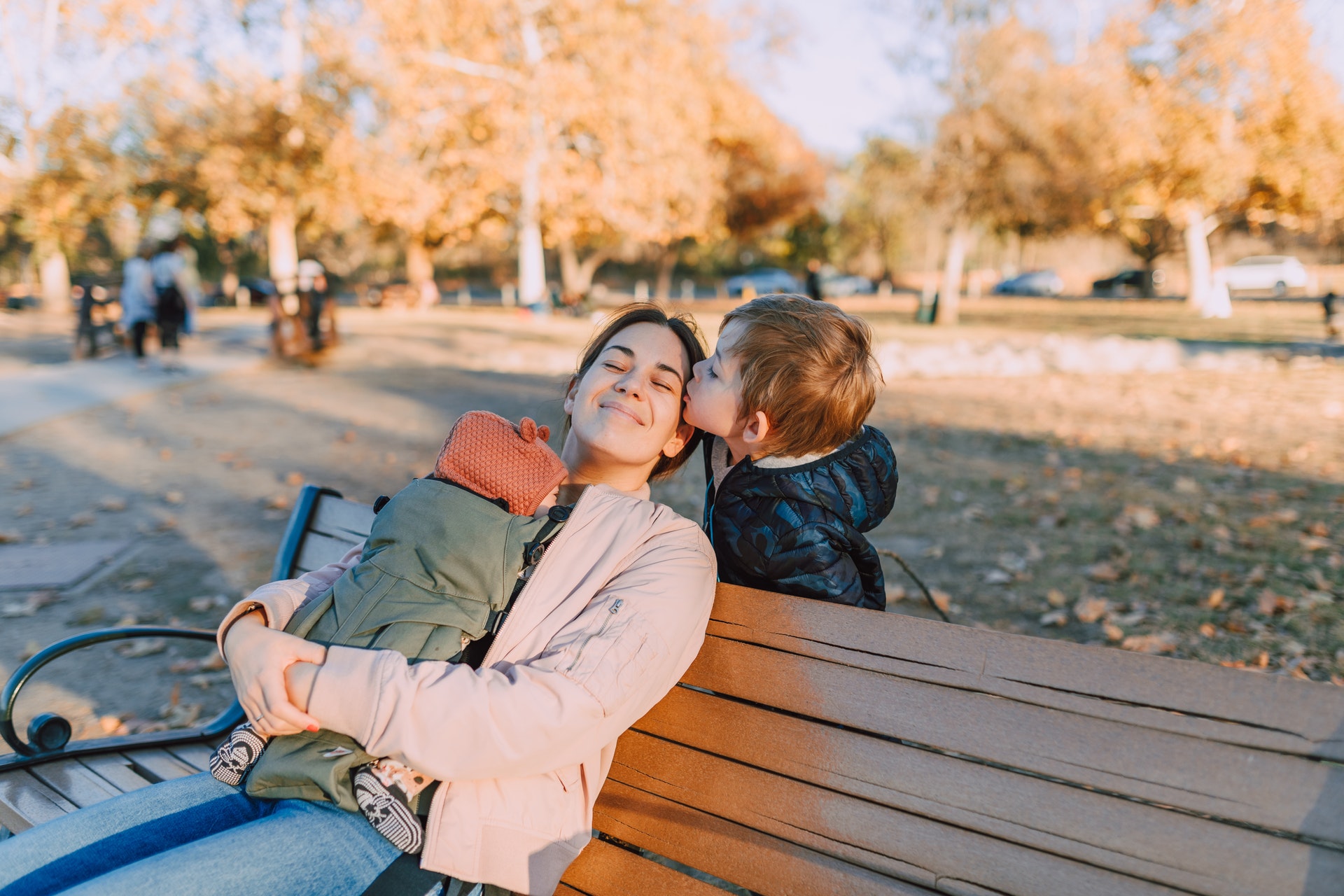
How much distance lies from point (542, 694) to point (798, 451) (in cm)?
82

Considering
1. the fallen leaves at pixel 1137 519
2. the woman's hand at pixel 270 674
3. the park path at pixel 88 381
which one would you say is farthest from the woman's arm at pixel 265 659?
the park path at pixel 88 381

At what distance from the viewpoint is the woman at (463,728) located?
65.9 inches

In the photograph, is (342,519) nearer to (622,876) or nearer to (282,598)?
(282,598)

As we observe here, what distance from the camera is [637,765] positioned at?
6.73 ft

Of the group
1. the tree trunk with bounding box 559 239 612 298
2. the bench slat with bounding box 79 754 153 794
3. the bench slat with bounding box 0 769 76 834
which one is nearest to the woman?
the bench slat with bounding box 0 769 76 834

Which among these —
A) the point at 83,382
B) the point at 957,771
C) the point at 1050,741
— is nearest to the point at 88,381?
the point at 83,382

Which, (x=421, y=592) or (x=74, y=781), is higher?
(x=421, y=592)

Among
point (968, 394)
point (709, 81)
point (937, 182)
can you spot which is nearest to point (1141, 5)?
point (937, 182)

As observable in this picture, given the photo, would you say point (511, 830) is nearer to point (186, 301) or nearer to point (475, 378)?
point (475, 378)

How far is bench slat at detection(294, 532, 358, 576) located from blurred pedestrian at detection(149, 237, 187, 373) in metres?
12.5

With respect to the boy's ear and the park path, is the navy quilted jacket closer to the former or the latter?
the boy's ear

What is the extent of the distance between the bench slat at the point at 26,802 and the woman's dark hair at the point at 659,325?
1696 millimetres

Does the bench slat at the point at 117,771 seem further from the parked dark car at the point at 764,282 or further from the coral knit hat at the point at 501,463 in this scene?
the parked dark car at the point at 764,282

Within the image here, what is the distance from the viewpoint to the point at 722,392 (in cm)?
218
